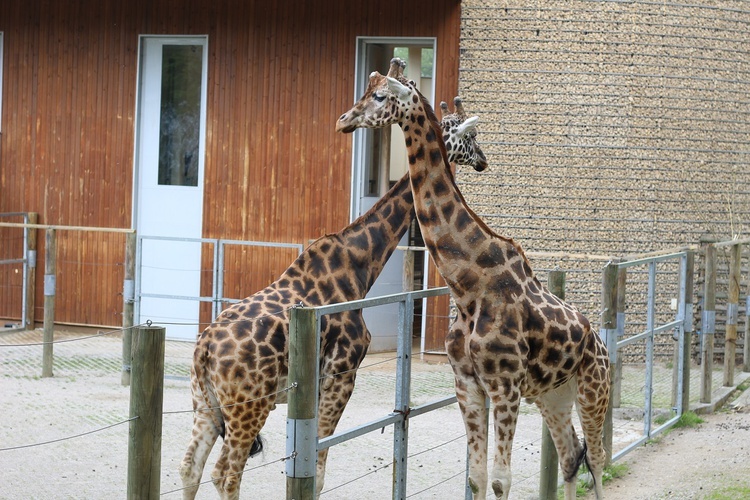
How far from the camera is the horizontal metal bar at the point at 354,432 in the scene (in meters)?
4.69

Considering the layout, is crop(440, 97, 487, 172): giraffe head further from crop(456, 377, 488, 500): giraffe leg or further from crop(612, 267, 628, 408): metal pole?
crop(612, 267, 628, 408): metal pole

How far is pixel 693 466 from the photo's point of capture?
7.74 meters

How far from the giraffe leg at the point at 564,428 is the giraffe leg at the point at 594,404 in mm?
63

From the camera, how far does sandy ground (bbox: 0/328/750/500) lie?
7051 millimetres

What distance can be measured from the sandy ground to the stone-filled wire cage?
2149 mm

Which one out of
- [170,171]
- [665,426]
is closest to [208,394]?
[665,426]

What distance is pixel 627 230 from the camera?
462 inches

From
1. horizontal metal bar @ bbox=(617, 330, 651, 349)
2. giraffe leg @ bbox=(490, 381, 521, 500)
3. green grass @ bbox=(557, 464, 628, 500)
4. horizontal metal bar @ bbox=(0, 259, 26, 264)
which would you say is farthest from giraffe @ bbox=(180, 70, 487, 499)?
horizontal metal bar @ bbox=(0, 259, 26, 264)

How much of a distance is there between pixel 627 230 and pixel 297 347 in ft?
26.0

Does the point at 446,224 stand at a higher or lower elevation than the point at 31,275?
higher

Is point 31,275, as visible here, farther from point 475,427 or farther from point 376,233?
point 475,427

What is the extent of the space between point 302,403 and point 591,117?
794 cm

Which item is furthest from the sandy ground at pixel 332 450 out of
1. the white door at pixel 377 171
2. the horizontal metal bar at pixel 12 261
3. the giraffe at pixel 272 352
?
the horizontal metal bar at pixel 12 261

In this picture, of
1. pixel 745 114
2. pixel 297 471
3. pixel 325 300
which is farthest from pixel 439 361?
A: pixel 297 471
